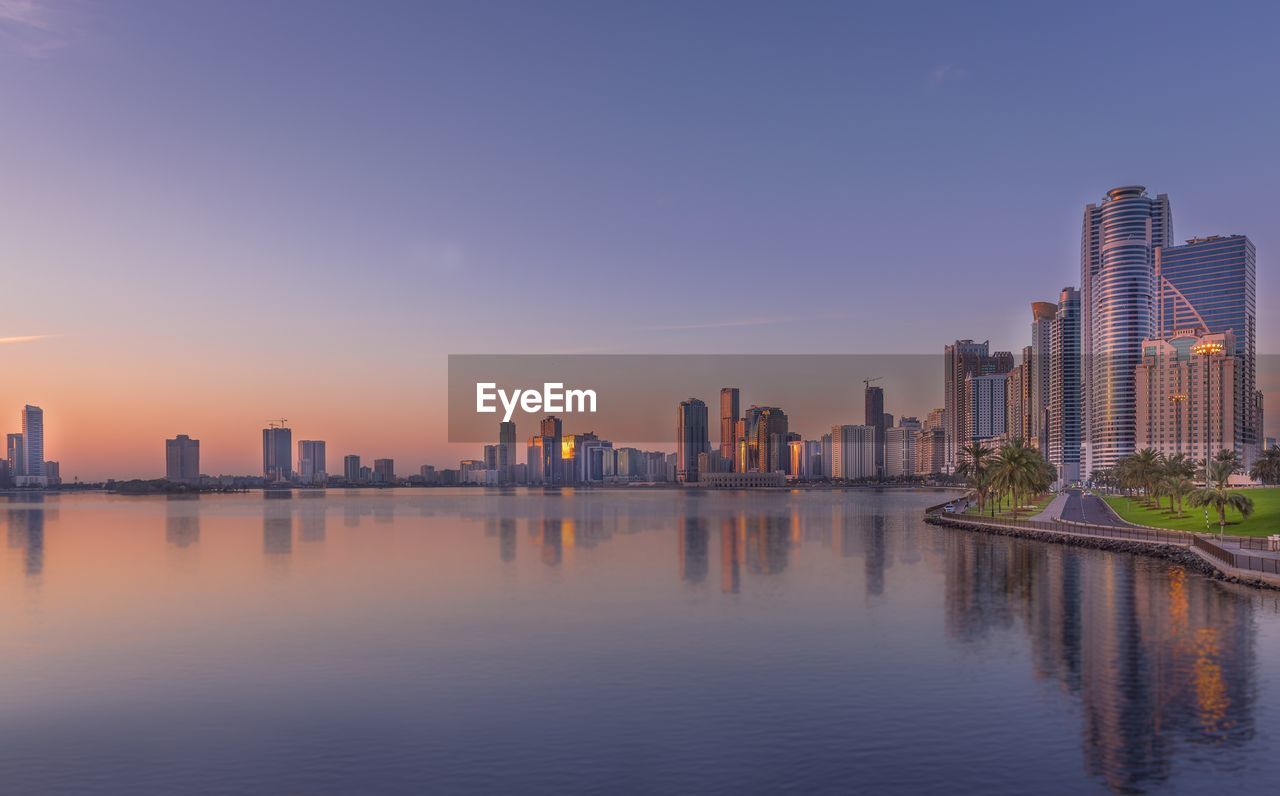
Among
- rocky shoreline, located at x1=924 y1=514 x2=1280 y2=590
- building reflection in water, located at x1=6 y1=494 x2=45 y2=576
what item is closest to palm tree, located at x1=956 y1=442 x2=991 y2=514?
rocky shoreline, located at x1=924 y1=514 x2=1280 y2=590

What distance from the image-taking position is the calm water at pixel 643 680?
1209 inches

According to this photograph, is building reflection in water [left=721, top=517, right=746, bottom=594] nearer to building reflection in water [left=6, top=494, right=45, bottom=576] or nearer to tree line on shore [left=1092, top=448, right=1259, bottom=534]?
tree line on shore [left=1092, top=448, right=1259, bottom=534]

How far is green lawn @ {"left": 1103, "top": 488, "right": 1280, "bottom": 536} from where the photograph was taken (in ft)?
316

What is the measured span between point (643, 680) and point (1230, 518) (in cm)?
9293

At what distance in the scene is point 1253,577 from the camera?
6500cm

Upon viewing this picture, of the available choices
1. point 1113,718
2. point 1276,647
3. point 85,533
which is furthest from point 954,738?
point 85,533

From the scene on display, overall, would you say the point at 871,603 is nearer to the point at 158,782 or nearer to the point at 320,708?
the point at 320,708

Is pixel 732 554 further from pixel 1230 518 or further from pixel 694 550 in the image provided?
pixel 1230 518

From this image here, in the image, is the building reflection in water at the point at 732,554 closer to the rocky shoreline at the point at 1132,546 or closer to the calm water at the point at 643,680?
the calm water at the point at 643,680

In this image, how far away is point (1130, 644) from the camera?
48.5m

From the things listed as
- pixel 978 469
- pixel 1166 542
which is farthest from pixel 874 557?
pixel 978 469

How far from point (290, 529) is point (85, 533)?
29.9 m

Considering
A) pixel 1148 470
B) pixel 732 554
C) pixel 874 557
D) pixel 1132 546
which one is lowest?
pixel 732 554

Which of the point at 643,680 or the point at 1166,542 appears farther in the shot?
the point at 1166,542
